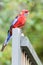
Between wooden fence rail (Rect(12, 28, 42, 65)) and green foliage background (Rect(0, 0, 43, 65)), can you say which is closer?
wooden fence rail (Rect(12, 28, 42, 65))

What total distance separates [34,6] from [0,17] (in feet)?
1.91

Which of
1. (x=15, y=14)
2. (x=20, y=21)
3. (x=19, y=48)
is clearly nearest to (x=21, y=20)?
(x=20, y=21)

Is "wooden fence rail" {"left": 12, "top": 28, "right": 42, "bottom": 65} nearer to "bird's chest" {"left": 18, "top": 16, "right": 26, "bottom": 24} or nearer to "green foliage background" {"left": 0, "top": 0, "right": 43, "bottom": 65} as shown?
"bird's chest" {"left": 18, "top": 16, "right": 26, "bottom": 24}

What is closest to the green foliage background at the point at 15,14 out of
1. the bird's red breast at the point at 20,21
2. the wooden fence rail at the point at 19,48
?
the bird's red breast at the point at 20,21

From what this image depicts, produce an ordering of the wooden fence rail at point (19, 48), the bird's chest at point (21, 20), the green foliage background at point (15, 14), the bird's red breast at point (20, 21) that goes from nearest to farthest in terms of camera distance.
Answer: the wooden fence rail at point (19, 48) → the bird's red breast at point (20, 21) → the bird's chest at point (21, 20) → the green foliage background at point (15, 14)

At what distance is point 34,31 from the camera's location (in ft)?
13.8

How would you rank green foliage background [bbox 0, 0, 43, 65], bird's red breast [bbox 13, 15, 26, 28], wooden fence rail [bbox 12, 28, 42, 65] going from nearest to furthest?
wooden fence rail [bbox 12, 28, 42, 65], bird's red breast [bbox 13, 15, 26, 28], green foliage background [bbox 0, 0, 43, 65]

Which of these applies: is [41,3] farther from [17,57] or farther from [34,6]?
[17,57]

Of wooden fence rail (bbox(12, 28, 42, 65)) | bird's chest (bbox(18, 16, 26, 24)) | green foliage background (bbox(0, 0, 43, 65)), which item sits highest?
wooden fence rail (bbox(12, 28, 42, 65))

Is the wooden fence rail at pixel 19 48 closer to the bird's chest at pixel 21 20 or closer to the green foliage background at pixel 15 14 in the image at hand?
the bird's chest at pixel 21 20

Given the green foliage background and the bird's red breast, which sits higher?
the bird's red breast

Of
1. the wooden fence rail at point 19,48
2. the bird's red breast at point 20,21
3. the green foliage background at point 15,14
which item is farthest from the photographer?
the green foliage background at point 15,14

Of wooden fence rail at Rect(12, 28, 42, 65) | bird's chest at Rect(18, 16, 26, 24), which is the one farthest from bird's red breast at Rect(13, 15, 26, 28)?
wooden fence rail at Rect(12, 28, 42, 65)

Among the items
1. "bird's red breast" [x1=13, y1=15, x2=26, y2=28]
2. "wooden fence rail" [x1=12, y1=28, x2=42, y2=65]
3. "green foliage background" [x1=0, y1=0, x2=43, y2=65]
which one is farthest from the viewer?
"green foliage background" [x1=0, y1=0, x2=43, y2=65]
